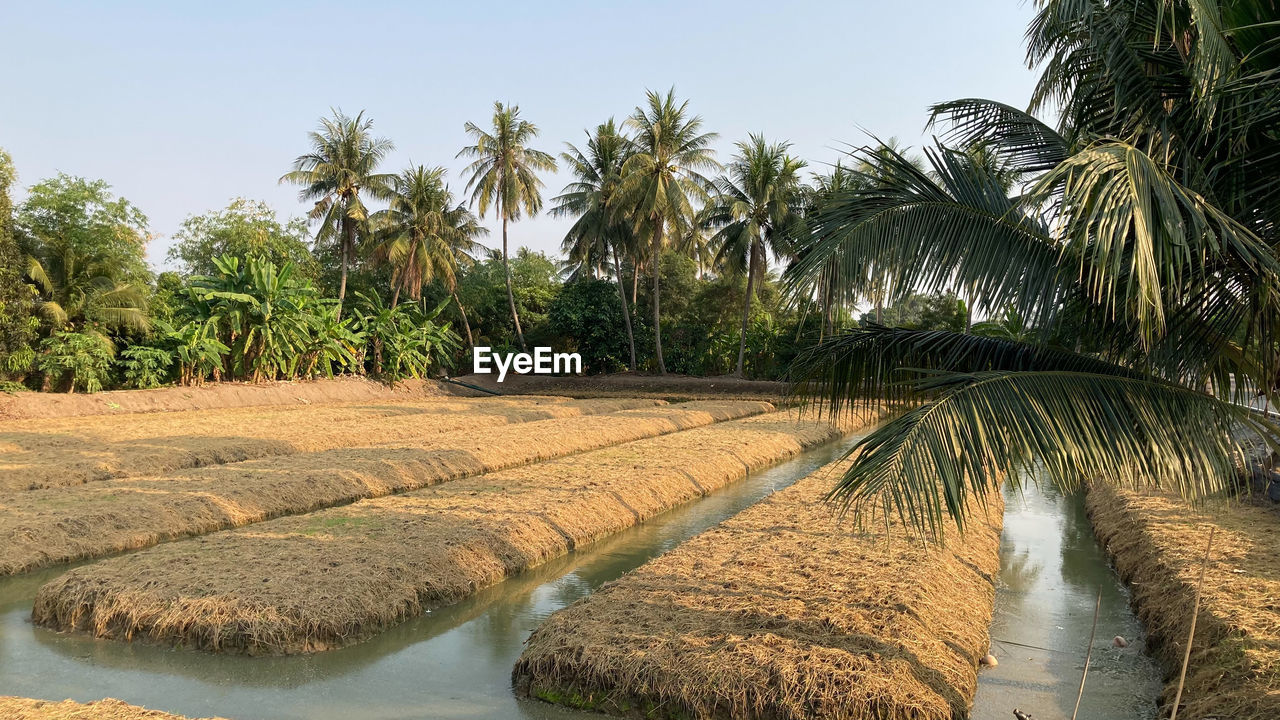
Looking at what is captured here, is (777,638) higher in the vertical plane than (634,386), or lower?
lower

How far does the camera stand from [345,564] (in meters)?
7.86

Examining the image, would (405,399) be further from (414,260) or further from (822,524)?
(822,524)

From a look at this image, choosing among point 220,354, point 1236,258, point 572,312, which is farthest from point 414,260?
point 1236,258

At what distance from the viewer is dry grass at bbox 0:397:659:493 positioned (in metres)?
12.9

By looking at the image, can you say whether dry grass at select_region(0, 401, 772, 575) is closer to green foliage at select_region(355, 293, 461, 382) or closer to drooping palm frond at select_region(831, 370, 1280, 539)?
drooping palm frond at select_region(831, 370, 1280, 539)

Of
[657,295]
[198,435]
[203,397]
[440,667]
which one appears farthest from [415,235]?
[440,667]

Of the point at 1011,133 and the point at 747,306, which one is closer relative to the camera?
the point at 1011,133

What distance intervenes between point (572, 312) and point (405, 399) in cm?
1166

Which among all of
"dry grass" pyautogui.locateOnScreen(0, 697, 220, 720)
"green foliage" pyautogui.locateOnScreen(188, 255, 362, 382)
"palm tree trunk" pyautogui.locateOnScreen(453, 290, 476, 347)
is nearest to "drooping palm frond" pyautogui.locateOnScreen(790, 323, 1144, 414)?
"dry grass" pyautogui.locateOnScreen(0, 697, 220, 720)

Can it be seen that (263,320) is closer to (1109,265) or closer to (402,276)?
(402,276)

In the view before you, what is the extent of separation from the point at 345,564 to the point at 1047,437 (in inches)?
238

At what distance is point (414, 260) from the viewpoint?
38.1 metres

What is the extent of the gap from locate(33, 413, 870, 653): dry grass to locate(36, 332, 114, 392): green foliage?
54.3ft

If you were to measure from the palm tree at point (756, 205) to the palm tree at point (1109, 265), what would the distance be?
31.7 m
